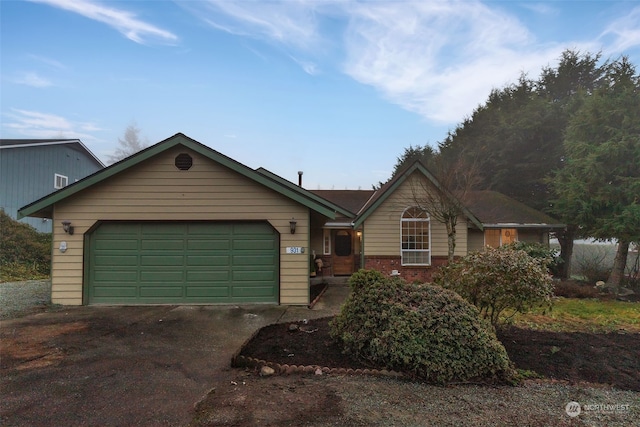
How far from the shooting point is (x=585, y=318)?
728 centimetres

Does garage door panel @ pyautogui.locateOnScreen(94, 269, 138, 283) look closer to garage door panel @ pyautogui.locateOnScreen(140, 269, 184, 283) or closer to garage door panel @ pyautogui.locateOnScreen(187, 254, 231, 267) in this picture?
garage door panel @ pyautogui.locateOnScreen(140, 269, 184, 283)

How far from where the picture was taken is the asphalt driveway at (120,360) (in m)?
3.25

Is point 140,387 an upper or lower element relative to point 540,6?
lower

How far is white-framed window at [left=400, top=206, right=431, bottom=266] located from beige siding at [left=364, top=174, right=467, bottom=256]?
0.19m

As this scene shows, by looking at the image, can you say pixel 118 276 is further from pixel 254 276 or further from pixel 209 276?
pixel 254 276

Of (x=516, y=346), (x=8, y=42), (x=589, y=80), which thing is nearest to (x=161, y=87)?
(x=8, y=42)

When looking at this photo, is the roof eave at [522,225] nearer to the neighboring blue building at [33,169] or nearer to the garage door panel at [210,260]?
the garage door panel at [210,260]

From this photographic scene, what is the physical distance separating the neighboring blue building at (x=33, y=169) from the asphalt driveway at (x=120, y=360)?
14787 millimetres

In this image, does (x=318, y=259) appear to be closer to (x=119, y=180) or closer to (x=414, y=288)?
(x=119, y=180)

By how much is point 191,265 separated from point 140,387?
4759mm

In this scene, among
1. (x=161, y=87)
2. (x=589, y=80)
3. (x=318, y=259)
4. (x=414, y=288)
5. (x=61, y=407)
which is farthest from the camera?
(x=589, y=80)

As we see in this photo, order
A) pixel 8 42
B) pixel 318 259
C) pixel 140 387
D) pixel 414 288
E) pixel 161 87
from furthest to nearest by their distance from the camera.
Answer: pixel 318 259 < pixel 161 87 < pixel 8 42 < pixel 414 288 < pixel 140 387

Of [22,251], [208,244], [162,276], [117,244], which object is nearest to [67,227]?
[117,244]

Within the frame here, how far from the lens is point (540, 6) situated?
342 inches
